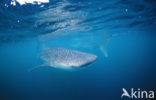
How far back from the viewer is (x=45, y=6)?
30.0ft

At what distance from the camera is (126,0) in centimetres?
929

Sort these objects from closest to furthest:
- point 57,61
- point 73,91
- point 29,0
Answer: point 57,61
point 29,0
point 73,91

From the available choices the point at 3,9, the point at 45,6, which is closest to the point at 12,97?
the point at 3,9

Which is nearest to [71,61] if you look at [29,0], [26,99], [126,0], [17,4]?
[29,0]

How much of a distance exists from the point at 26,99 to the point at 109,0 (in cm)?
1942

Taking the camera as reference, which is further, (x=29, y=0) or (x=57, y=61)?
(x=29, y=0)

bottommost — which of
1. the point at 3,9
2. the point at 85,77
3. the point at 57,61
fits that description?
the point at 85,77

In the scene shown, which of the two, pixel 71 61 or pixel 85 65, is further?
pixel 71 61

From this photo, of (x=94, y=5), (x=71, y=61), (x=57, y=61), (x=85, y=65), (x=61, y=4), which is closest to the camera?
(x=85, y=65)

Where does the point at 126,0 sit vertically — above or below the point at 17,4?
below

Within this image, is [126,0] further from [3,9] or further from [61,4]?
[3,9]

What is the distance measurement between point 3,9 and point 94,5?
6.67 meters

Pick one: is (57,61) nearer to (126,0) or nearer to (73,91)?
(126,0)

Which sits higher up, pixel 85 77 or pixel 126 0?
pixel 126 0
